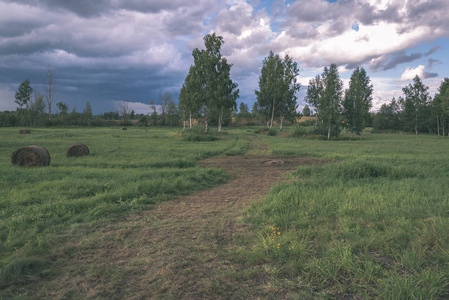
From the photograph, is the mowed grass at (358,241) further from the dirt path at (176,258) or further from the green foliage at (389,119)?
the green foliage at (389,119)

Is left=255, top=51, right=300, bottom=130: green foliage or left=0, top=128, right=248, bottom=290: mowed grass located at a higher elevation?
left=255, top=51, right=300, bottom=130: green foliage

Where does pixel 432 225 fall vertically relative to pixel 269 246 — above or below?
above

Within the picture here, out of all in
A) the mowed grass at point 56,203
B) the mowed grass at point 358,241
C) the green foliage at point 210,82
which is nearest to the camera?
the mowed grass at point 358,241

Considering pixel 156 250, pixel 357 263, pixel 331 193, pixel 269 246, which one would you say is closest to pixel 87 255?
pixel 156 250

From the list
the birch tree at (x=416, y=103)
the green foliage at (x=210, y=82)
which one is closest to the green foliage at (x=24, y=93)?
the green foliage at (x=210, y=82)

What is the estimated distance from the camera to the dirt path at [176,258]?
10.9ft

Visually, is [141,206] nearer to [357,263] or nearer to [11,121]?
[357,263]

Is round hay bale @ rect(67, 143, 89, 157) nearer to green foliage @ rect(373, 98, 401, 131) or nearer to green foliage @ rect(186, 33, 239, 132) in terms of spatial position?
green foliage @ rect(186, 33, 239, 132)

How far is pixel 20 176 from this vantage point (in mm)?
9609

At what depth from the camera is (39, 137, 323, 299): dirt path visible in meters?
3.33

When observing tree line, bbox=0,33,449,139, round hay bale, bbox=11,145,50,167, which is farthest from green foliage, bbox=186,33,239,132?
round hay bale, bbox=11,145,50,167

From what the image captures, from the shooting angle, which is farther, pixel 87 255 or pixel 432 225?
pixel 432 225

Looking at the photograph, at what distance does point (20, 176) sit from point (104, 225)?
6728 mm

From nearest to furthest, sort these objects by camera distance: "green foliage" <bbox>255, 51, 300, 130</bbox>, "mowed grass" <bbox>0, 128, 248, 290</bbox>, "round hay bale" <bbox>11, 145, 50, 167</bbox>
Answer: "mowed grass" <bbox>0, 128, 248, 290</bbox>
"round hay bale" <bbox>11, 145, 50, 167</bbox>
"green foliage" <bbox>255, 51, 300, 130</bbox>
